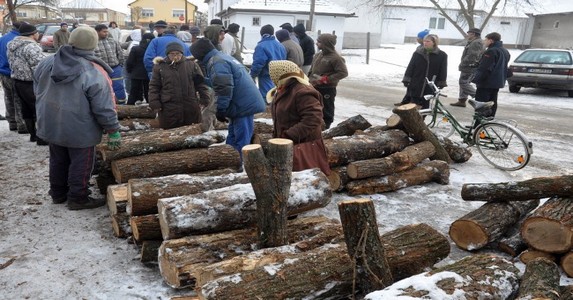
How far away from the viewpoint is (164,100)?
594cm

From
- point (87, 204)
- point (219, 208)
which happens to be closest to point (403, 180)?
point (219, 208)

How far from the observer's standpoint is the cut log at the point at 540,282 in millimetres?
2715

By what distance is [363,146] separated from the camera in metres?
5.91

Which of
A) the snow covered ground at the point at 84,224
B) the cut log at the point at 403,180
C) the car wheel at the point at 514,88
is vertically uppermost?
the car wheel at the point at 514,88

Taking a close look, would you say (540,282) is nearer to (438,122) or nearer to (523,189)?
(523,189)

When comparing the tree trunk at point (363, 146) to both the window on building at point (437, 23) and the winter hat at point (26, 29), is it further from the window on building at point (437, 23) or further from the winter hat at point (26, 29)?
the window on building at point (437, 23)

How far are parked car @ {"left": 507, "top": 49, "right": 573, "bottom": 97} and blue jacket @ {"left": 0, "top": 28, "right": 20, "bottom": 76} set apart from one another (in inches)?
530

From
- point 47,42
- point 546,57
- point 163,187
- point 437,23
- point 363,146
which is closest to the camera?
point 163,187

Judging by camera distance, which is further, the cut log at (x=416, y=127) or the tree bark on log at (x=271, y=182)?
the cut log at (x=416, y=127)

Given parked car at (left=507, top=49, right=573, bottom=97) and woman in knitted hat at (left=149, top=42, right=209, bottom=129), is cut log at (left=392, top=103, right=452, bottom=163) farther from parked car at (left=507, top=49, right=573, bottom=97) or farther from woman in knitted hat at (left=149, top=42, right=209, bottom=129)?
parked car at (left=507, top=49, right=573, bottom=97)

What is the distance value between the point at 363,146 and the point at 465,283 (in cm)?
325

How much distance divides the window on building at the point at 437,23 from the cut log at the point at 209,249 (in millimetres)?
40512

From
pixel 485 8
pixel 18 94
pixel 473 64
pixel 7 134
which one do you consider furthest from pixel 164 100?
pixel 485 8

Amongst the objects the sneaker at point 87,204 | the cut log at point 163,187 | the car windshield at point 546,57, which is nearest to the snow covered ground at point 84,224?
the sneaker at point 87,204
